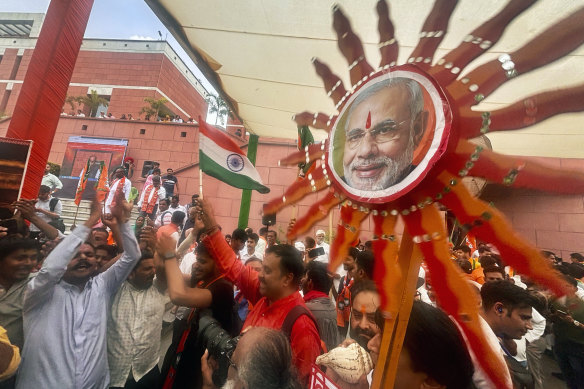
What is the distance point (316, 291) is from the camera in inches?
98.3

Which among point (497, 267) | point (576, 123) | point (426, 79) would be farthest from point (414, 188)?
point (497, 267)

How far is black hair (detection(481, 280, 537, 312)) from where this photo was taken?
183 cm

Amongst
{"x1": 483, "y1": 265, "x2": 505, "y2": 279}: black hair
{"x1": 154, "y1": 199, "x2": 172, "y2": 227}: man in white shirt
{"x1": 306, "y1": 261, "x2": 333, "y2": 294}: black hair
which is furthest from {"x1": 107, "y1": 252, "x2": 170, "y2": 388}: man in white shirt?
{"x1": 154, "y1": 199, "x2": 172, "y2": 227}: man in white shirt

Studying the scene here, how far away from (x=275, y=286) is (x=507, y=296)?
1.37 meters

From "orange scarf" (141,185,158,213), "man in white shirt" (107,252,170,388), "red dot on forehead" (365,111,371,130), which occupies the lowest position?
"man in white shirt" (107,252,170,388)

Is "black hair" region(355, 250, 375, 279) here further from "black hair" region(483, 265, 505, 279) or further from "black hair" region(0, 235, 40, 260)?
"black hair" region(0, 235, 40, 260)

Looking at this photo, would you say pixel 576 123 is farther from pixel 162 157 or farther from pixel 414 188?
pixel 162 157

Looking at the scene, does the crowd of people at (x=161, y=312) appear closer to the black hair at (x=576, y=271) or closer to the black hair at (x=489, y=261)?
the black hair at (x=489, y=261)

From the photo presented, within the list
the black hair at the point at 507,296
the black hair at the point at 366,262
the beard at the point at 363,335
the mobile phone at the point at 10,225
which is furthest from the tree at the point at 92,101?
the black hair at the point at 507,296

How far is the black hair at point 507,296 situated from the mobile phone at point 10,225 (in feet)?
10.1

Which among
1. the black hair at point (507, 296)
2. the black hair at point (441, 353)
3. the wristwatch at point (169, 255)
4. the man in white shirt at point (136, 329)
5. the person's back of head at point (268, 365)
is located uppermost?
the wristwatch at point (169, 255)

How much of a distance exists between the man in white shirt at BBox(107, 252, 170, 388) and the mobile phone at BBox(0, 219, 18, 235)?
80 cm

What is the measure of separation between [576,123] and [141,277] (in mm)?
2952

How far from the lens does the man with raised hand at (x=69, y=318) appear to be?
1666mm
